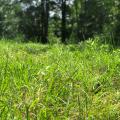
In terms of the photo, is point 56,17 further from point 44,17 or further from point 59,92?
point 59,92

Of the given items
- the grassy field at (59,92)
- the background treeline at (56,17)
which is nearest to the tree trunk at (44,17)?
the background treeline at (56,17)

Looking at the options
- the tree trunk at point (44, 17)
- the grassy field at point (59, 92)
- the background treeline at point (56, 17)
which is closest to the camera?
the grassy field at point (59, 92)

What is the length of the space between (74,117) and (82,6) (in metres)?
37.5

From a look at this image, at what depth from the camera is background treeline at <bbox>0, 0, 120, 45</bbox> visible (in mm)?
33469

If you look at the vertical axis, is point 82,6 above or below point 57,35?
above

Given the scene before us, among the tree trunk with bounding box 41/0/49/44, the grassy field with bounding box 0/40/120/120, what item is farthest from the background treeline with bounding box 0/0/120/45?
the grassy field with bounding box 0/40/120/120

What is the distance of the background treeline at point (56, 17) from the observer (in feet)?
110

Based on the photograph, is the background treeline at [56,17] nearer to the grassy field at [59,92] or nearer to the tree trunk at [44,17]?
the tree trunk at [44,17]

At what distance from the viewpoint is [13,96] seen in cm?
259

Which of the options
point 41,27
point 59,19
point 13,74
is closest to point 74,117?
point 13,74

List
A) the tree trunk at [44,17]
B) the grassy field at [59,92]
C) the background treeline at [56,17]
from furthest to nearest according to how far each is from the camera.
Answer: the tree trunk at [44,17]
the background treeline at [56,17]
the grassy field at [59,92]

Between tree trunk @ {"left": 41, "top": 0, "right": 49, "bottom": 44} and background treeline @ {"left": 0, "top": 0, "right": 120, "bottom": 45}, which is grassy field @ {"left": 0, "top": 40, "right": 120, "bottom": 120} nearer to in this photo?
background treeline @ {"left": 0, "top": 0, "right": 120, "bottom": 45}

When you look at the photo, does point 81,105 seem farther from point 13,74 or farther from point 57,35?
point 57,35

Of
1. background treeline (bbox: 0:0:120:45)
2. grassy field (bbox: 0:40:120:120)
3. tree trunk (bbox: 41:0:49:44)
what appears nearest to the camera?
grassy field (bbox: 0:40:120:120)
